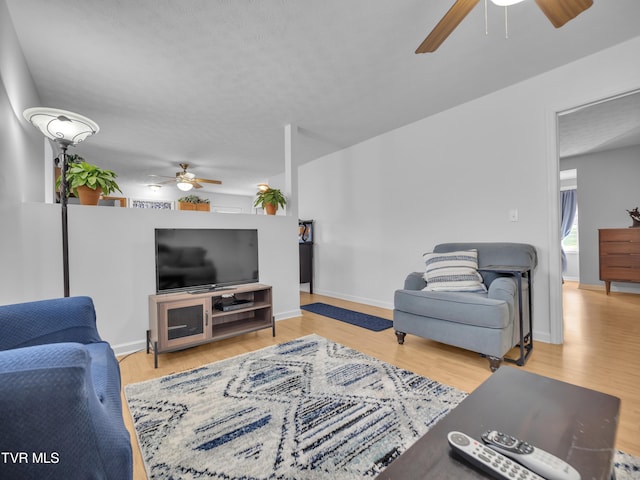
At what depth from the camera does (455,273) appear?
2.65 meters

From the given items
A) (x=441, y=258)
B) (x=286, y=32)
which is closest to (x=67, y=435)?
(x=286, y=32)

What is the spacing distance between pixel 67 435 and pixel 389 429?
1.36m

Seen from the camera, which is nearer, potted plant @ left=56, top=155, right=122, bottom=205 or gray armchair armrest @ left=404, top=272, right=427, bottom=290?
potted plant @ left=56, top=155, right=122, bottom=205

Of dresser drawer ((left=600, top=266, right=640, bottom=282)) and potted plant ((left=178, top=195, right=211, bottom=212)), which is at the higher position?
potted plant ((left=178, top=195, right=211, bottom=212))

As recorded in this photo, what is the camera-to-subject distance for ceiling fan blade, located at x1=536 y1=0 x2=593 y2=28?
4.70ft

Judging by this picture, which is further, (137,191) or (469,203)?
(137,191)

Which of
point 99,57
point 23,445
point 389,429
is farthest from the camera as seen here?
point 99,57

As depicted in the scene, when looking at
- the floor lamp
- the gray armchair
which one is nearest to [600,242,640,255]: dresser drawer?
the gray armchair

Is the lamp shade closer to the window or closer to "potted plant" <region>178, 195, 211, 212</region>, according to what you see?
"potted plant" <region>178, 195, 211, 212</region>

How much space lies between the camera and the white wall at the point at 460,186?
2.65 m

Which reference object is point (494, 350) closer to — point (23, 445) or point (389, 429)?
point (389, 429)

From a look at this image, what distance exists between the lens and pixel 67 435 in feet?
2.18

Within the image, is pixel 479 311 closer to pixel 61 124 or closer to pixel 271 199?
pixel 271 199

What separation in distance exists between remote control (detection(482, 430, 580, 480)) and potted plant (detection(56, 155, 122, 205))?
281 cm
